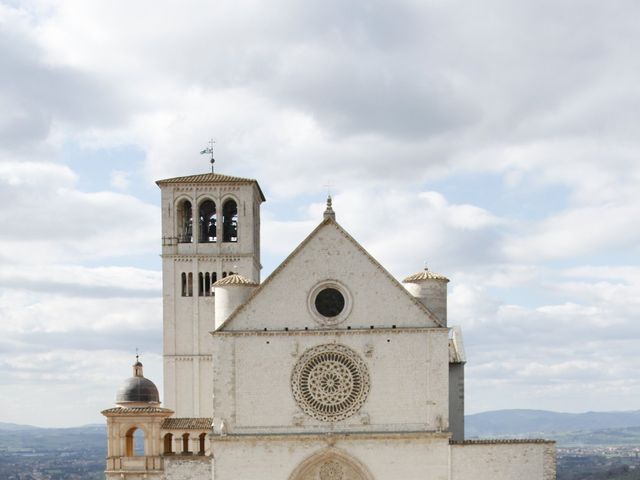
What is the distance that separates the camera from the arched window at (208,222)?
53031 mm

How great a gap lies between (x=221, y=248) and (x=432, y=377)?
50.8 feet

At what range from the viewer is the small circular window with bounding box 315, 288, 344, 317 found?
137 ft

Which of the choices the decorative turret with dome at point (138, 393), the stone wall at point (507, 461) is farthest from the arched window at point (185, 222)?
the stone wall at point (507, 461)

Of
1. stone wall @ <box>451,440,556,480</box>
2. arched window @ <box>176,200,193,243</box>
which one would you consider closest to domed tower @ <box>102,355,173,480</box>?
arched window @ <box>176,200,193,243</box>

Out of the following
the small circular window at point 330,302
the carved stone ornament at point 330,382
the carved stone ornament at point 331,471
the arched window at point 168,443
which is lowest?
the carved stone ornament at point 331,471

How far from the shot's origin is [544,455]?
40125mm

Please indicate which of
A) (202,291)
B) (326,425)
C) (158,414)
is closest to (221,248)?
(202,291)

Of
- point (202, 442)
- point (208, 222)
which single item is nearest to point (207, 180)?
point (208, 222)

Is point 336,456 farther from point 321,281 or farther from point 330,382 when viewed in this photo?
point 321,281

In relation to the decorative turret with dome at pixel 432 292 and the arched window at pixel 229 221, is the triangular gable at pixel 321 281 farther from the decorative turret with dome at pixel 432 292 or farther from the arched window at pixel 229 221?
the arched window at pixel 229 221

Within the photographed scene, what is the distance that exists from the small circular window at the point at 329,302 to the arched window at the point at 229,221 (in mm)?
12064

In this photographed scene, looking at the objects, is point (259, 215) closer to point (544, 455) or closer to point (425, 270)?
point (425, 270)

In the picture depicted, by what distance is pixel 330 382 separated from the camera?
135 feet

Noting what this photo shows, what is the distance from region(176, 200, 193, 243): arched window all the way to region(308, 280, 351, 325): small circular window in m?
13.1
